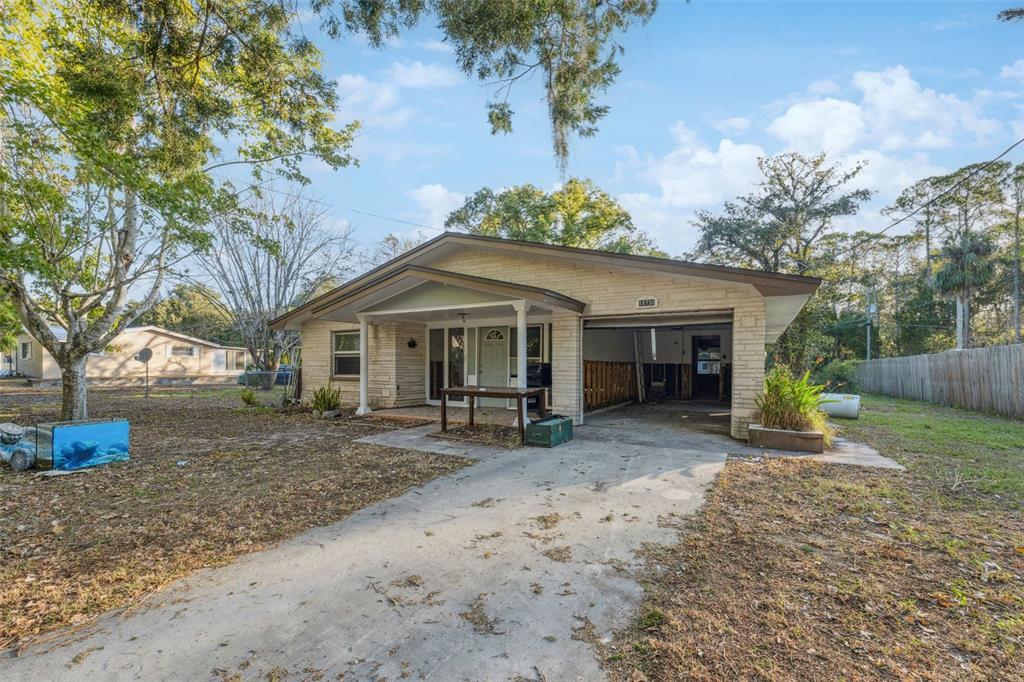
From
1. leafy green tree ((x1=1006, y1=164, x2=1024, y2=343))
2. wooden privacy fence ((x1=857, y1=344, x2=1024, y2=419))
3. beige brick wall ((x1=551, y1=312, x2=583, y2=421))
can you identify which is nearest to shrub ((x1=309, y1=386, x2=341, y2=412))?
beige brick wall ((x1=551, y1=312, x2=583, y2=421))

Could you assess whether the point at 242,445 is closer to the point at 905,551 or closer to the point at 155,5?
the point at 155,5

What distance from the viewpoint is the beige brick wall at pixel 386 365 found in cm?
1175

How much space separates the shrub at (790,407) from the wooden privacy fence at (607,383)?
4.02m

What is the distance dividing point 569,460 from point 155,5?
22.7 ft

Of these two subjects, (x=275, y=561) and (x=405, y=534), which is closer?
(x=275, y=561)

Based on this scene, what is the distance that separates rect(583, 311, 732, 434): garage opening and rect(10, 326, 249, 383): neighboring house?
A: 2669 cm

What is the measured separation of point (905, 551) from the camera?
3.42 metres

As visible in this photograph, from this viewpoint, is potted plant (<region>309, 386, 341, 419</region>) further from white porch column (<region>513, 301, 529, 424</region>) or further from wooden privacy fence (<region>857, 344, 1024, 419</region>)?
wooden privacy fence (<region>857, 344, 1024, 419</region>)

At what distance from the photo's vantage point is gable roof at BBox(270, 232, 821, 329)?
716cm

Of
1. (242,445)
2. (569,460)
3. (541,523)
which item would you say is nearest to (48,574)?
(541,523)

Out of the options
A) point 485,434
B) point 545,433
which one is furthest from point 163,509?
point 545,433

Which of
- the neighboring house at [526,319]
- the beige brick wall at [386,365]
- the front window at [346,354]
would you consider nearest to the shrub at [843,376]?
the neighboring house at [526,319]

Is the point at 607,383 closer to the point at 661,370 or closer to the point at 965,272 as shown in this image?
the point at 661,370

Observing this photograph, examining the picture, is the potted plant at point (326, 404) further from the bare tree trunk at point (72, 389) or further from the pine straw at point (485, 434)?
the bare tree trunk at point (72, 389)
